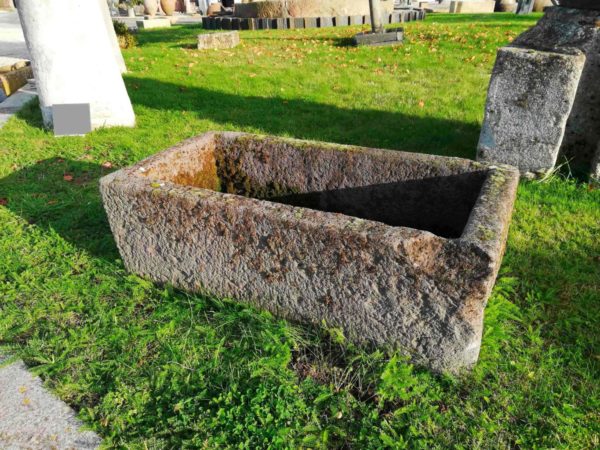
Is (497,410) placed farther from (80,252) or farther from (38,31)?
(38,31)

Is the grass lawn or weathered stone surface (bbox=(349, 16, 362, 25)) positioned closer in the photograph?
the grass lawn

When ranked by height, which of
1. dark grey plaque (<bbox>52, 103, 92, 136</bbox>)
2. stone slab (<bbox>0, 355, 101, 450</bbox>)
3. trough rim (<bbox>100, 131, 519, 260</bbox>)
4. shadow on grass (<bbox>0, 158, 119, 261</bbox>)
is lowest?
stone slab (<bbox>0, 355, 101, 450</bbox>)

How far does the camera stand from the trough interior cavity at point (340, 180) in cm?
245

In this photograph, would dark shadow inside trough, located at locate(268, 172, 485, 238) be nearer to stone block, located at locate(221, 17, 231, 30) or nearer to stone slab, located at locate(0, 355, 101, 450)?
stone slab, located at locate(0, 355, 101, 450)

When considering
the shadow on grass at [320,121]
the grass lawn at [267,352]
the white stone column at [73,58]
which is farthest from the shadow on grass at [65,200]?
the shadow on grass at [320,121]

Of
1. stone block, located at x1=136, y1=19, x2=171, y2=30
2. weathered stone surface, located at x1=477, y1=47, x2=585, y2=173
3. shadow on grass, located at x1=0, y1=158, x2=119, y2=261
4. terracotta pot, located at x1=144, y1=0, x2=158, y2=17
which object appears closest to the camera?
shadow on grass, located at x1=0, y1=158, x2=119, y2=261

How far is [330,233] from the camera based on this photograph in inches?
72.2

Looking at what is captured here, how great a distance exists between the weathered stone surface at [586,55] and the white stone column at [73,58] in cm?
417

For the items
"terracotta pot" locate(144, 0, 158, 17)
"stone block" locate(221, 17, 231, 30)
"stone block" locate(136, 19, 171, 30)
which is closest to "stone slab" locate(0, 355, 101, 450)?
"stone block" locate(221, 17, 231, 30)

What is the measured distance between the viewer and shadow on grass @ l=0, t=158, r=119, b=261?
124 inches

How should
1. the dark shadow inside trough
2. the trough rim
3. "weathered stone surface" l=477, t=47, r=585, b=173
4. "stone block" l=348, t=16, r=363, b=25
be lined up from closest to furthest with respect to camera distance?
the trough rim → the dark shadow inside trough → "weathered stone surface" l=477, t=47, r=585, b=173 → "stone block" l=348, t=16, r=363, b=25

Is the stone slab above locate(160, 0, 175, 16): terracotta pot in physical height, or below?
below

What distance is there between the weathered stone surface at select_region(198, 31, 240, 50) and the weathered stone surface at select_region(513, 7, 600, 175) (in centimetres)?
773

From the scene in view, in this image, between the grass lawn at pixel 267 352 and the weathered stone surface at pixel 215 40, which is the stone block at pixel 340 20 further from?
the grass lawn at pixel 267 352
